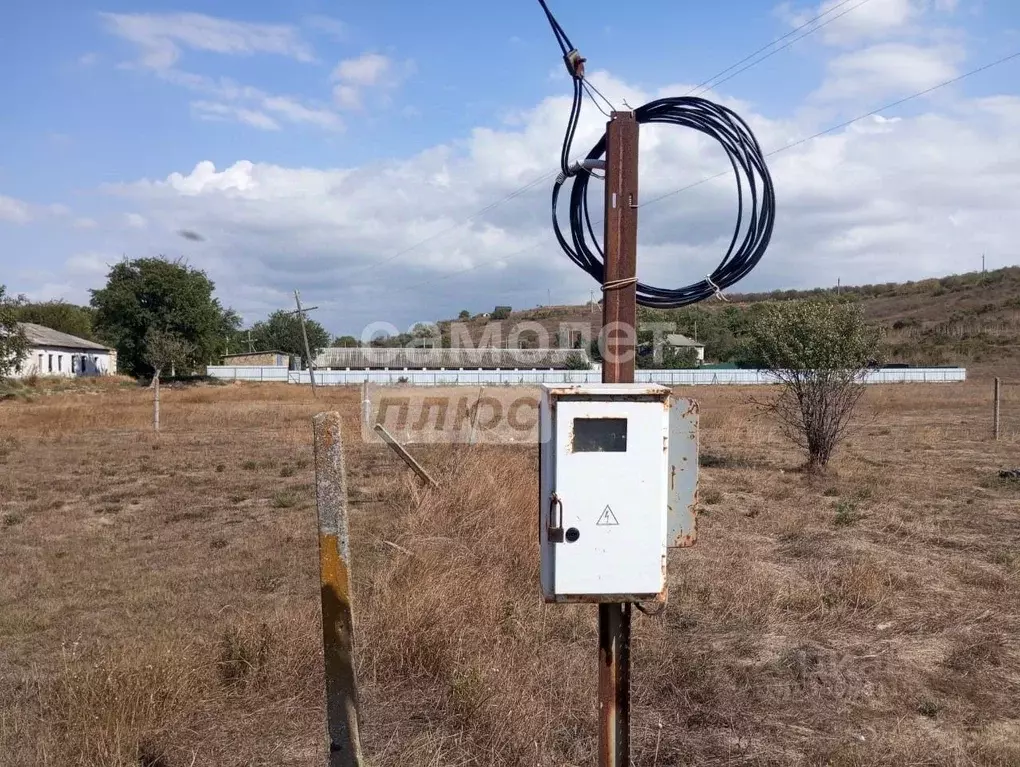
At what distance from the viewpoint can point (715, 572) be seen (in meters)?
7.25

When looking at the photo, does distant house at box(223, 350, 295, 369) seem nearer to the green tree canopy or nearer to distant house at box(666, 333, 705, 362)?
the green tree canopy

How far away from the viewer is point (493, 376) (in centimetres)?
4200

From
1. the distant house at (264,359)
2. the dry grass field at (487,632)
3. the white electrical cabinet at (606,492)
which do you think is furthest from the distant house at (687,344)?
the white electrical cabinet at (606,492)

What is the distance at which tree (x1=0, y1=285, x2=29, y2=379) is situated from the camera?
3422 centimetres

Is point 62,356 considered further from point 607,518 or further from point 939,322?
point 939,322

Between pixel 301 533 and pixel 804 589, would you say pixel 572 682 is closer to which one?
pixel 804 589

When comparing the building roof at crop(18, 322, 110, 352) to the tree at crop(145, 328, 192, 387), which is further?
the building roof at crop(18, 322, 110, 352)

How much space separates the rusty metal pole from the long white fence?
32369 mm

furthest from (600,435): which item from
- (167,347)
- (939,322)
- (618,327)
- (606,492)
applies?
(939,322)

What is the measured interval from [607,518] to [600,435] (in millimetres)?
280

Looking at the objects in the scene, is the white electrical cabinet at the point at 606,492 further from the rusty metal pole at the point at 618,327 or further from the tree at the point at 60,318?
the tree at the point at 60,318

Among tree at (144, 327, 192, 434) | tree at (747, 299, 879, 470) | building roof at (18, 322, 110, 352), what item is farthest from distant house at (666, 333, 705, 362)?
building roof at (18, 322, 110, 352)

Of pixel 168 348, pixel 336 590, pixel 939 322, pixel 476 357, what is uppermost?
pixel 939 322

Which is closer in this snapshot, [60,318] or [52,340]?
[52,340]
